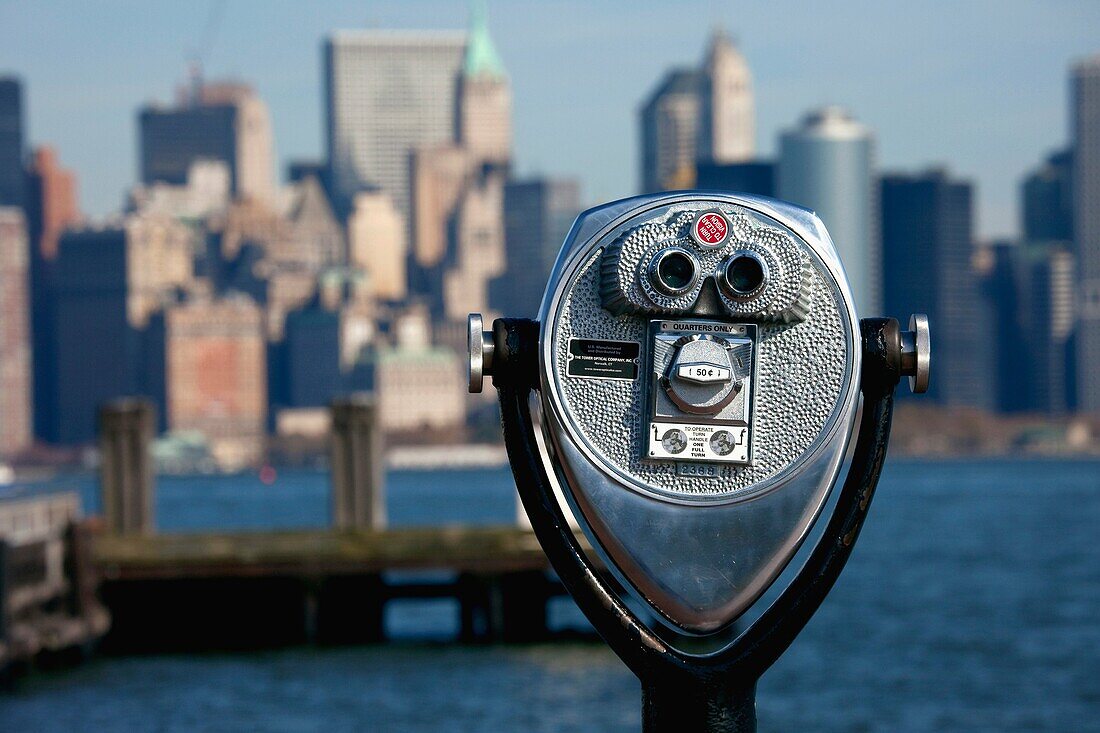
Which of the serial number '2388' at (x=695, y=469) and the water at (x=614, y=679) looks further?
the water at (x=614, y=679)

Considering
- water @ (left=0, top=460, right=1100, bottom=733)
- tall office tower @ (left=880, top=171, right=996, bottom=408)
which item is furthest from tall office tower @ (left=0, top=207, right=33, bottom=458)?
water @ (left=0, top=460, right=1100, bottom=733)

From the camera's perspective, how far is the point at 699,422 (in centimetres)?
384

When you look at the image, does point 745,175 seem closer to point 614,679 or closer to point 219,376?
point 219,376

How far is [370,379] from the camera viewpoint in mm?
171250

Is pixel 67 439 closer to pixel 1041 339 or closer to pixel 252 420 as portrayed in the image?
pixel 252 420

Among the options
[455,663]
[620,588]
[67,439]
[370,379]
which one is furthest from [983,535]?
[67,439]

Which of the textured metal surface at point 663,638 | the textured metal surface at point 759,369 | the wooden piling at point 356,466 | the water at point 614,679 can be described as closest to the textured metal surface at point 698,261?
the textured metal surface at point 759,369

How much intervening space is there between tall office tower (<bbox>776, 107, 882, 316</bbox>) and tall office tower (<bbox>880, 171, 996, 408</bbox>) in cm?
534

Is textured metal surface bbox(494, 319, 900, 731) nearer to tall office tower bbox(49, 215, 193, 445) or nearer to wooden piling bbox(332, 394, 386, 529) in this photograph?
wooden piling bbox(332, 394, 386, 529)

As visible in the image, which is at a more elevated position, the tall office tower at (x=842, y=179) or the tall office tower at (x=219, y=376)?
the tall office tower at (x=842, y=179)

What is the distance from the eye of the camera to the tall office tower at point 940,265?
591ft

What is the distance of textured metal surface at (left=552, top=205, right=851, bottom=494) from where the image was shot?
152 inches

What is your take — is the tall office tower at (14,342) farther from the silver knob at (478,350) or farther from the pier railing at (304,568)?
the silver knob at (478,350)

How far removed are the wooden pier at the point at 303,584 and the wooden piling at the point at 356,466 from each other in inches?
13.4
